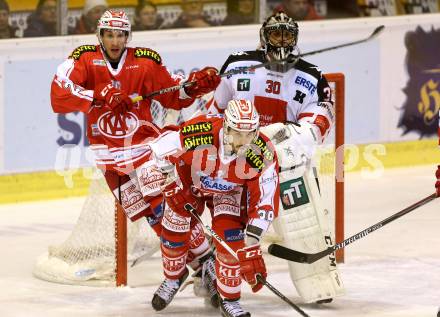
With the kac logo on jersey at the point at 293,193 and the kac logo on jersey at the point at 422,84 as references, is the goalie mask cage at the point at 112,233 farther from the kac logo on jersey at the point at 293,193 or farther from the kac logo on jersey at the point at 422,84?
the kac logo on jersey at the point at 422,84

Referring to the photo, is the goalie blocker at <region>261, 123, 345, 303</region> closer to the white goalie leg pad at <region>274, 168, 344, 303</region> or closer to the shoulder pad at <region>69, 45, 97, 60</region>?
the white goalie leg pad at <region>274, 168, 344, 303</region>

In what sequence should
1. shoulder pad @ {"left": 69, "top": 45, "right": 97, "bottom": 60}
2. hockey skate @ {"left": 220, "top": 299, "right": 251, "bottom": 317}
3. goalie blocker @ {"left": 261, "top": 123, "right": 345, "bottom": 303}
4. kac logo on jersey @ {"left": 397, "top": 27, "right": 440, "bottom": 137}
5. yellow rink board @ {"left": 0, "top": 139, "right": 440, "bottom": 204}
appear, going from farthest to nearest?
kac logo on jersey @ {"left": 397, "top": 27, "right": 440, "bottom": 137}
yellow rink board @ {"left": 0, "top": 139, "right": 440, "bottom": 204}
shoulder pad @ {"left": 69, "top": 45, "right": 97, "bottom": 60}
goalie blocker @ {"left": 261, "top": 123, "right": 345, "bottom": 303}
hockey skate @ {"left": 220, "top": 299, "right": 251, "bottom": 317}

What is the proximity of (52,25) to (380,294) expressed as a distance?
312 cm

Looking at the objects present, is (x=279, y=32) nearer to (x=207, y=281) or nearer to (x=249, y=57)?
(x=249, y=57)

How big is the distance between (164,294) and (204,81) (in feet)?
3.56

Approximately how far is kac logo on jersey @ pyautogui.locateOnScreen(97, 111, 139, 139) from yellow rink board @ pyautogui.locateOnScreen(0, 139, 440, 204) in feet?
5.46

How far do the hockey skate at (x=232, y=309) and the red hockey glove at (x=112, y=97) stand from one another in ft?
3.61

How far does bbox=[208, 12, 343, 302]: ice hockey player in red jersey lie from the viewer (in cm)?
713

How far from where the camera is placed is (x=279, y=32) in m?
7.12

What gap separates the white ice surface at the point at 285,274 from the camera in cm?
703

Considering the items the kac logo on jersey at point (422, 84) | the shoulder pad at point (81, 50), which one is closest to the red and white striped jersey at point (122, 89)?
the shoulder pad at point (81, 50)

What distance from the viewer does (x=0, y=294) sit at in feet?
23.9

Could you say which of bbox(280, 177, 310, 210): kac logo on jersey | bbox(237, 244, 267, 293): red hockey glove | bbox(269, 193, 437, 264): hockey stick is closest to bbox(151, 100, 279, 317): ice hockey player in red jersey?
bbox(237, 244, 267, 293): red hockey glove

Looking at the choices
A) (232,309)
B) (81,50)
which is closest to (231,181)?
(232,309)
